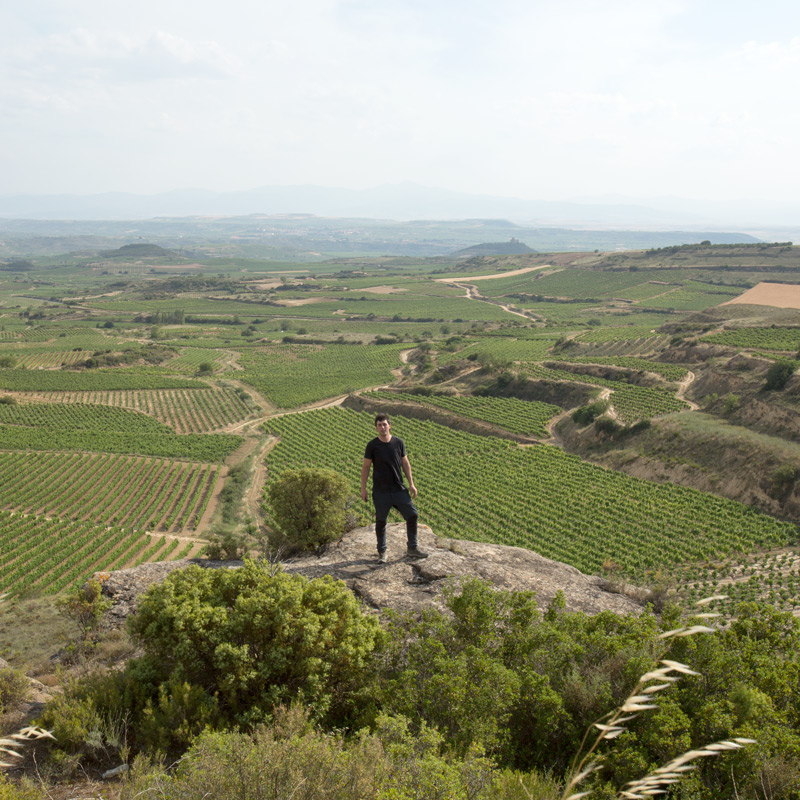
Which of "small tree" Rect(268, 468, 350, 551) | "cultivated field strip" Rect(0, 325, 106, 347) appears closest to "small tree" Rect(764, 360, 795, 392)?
"small tree" Rect(268, 468, 350, 551)

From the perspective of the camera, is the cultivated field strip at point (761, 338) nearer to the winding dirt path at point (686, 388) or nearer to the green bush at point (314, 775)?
the winding dirt path at point (686, 388)

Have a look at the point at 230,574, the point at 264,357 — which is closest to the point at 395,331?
the point at 264,357

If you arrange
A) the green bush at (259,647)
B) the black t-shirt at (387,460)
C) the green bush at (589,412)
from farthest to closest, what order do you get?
the green bush at (589,412)
the black t-shirt at (387,460)
the green bush at (259,647)

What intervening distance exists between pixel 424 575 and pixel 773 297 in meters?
101

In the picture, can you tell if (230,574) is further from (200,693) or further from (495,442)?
(495,442)

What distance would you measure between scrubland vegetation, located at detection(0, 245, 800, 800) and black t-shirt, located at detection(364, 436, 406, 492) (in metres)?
2.36

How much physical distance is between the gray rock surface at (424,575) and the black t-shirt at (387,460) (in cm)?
196

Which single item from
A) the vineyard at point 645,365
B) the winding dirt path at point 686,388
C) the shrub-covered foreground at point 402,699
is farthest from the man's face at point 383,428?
the vineyard at point 645,365

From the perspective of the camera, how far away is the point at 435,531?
30.0m

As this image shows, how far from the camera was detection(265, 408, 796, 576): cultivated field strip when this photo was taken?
2664 cm

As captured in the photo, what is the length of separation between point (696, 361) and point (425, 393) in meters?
30.0

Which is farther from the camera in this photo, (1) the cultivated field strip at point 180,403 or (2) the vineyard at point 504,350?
(2) the vineyard at point 504,350

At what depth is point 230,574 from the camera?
24.3 ft

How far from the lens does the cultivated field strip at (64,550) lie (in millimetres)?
28312
